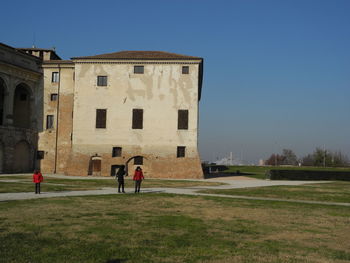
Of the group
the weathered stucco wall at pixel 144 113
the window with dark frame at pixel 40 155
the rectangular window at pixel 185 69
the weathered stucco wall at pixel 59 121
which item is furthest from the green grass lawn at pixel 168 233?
the window with dark frame at pixel 40 155

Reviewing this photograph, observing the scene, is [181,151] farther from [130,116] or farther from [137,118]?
[130,116]

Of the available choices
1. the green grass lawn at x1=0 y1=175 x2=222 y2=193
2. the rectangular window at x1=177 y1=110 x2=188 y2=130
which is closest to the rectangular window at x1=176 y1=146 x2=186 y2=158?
the rectangular window at x1=177 y1=110 x2=188 y2=130

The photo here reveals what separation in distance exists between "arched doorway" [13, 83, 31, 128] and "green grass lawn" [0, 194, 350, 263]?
30480mm

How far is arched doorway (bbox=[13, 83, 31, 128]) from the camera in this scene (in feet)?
137

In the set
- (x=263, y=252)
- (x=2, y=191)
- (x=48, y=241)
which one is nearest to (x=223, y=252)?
(x=263, y=252)

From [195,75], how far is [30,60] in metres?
19.2

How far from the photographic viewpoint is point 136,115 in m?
38.0

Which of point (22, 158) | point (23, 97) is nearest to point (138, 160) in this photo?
point (22, 158)

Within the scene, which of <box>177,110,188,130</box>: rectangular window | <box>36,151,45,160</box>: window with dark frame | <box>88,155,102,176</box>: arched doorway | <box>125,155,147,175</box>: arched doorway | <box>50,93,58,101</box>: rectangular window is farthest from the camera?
<box>50,93,58,101</box>: rectangular window

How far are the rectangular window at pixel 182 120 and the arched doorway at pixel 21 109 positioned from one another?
1815 centimetres

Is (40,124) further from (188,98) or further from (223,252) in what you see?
(223,252)

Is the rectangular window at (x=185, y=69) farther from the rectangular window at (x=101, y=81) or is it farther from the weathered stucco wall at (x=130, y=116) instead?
the rectangular window at (x=101, y=81)

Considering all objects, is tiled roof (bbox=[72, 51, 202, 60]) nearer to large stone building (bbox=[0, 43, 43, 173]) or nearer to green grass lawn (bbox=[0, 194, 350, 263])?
large stone building (bbox=[0, 43, 43, 173])

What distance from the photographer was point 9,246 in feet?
23.4
